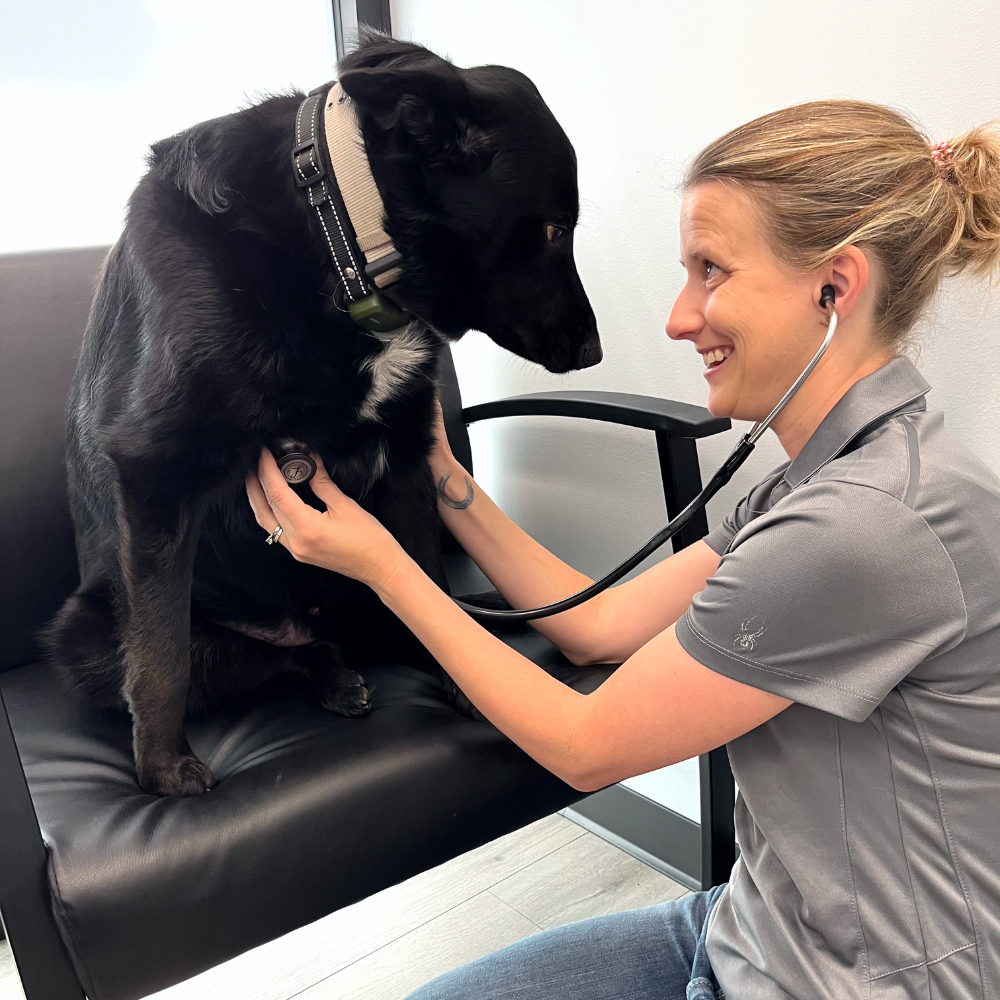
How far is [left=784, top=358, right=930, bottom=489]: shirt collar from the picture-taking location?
28.6 inches

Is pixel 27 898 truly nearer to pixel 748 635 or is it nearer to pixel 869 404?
pixel 748 635

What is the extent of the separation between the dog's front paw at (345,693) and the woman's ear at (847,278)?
0.67 m

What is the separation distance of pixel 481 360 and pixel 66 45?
3.38 feet

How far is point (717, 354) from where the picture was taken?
82cm

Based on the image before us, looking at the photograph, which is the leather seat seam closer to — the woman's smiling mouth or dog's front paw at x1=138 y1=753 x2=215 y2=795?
the woman's smiling mouth

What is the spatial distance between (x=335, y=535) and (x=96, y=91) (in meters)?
1.35

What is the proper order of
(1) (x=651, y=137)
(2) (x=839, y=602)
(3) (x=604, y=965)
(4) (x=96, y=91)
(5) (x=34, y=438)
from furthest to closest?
(4) (x=96, y=91), (1) (x=651, y=137), (5) (x=34, y=438), (3) (x=604, y=965), (2) (x=839, y=602)

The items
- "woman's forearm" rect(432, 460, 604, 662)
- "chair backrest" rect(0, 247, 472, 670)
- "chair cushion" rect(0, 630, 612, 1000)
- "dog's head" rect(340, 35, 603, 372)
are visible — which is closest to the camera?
"chair cushion" rect(0, 630, 612, 1000)

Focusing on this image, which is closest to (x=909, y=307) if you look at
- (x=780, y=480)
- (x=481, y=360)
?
(x=780, y=480)

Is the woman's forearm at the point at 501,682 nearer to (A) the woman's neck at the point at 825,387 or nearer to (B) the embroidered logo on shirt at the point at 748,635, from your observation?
(B) the embroidered logo on shirt at the point at 748,635

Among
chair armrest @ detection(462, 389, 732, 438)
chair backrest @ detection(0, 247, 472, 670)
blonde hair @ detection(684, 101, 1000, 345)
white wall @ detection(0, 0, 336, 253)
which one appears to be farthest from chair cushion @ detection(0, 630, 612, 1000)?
white wall @ detection(0, 0, 336, 253)

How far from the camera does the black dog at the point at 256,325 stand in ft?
2.83

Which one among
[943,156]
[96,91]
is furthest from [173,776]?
[96,91]

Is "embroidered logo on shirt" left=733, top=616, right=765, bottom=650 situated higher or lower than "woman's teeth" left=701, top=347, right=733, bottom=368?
lower
